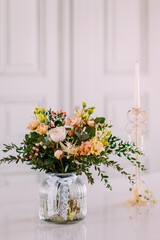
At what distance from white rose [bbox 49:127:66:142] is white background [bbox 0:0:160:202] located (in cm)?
170

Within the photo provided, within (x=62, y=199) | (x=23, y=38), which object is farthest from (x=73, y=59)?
(x=62, y=199)

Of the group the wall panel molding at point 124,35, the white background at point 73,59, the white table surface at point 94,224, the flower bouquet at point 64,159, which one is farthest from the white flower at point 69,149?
the wall panel molding at point 124,35

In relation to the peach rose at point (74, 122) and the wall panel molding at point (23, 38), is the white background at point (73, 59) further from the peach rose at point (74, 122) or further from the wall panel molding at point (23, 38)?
the peach rose at point (74, 122)

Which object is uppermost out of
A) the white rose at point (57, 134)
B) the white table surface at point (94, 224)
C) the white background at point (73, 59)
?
the white background at point (73, 59)

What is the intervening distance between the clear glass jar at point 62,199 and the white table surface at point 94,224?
0.03 m

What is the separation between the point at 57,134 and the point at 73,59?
1881 mm

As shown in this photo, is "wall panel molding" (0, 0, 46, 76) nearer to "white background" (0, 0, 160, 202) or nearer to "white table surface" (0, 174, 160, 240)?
"white background" (0, 0, 160, 202)

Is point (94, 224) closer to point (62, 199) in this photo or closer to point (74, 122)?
point (62, 199)

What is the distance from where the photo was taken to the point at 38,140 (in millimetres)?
1363

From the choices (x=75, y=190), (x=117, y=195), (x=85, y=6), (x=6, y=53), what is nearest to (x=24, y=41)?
(x=6, y=53)

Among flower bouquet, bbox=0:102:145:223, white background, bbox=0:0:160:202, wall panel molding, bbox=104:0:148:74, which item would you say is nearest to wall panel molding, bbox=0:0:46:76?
white background, bbox=0:0:160:202

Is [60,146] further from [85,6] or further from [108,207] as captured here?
[85,6]

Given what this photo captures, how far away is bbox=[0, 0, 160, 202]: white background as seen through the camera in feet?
9.84

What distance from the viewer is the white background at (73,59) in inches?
118
